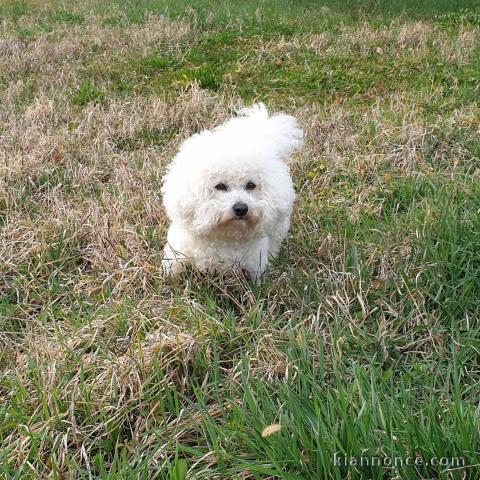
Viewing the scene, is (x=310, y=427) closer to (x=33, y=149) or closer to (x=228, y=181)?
(x=228, y=181)

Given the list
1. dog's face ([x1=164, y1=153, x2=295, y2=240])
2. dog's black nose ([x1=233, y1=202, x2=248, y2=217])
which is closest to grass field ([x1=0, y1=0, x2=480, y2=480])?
dog's face ([x1=164, y1=153, x2=295, y2=240])

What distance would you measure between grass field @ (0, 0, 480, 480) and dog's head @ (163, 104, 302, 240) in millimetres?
345

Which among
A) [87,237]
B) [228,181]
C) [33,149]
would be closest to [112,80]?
[33,149]

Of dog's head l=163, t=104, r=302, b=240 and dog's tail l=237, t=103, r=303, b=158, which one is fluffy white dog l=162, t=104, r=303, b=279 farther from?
dog's tail l=237, t=103, r=303, b=158

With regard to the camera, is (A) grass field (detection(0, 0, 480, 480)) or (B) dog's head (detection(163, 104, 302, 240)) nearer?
(A) grass field (detection(0, 0, 480, 480))

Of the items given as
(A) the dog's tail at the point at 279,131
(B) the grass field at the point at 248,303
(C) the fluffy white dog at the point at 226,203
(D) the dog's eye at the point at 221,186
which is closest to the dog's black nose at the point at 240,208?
(C) the fluffy white dog at the point at 226,203

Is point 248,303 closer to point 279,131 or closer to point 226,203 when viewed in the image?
point 226,203

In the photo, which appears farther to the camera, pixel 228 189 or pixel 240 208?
pixel 228 189

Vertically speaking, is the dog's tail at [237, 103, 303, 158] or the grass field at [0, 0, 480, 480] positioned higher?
the dog's tail at [237, 103, 303, 158]

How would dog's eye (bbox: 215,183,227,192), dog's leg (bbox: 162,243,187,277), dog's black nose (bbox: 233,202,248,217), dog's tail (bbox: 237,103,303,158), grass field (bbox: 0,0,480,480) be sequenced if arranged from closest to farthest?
1. grass field (bbox: 0,0,480,480)
2. dog's black nose (bbox: 233,202,248,217)
3. dog's eye (bbox: 215,183,227,192)
4. dog's leg (bbox: 162,243,187,277)
5. dog's tail (bbox: 237,103,303,158)

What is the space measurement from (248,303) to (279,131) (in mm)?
1379

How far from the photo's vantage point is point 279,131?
4.06 metres

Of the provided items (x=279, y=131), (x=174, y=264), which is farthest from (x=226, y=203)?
(x=279, y=131)

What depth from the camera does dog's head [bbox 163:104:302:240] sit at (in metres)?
3.25
